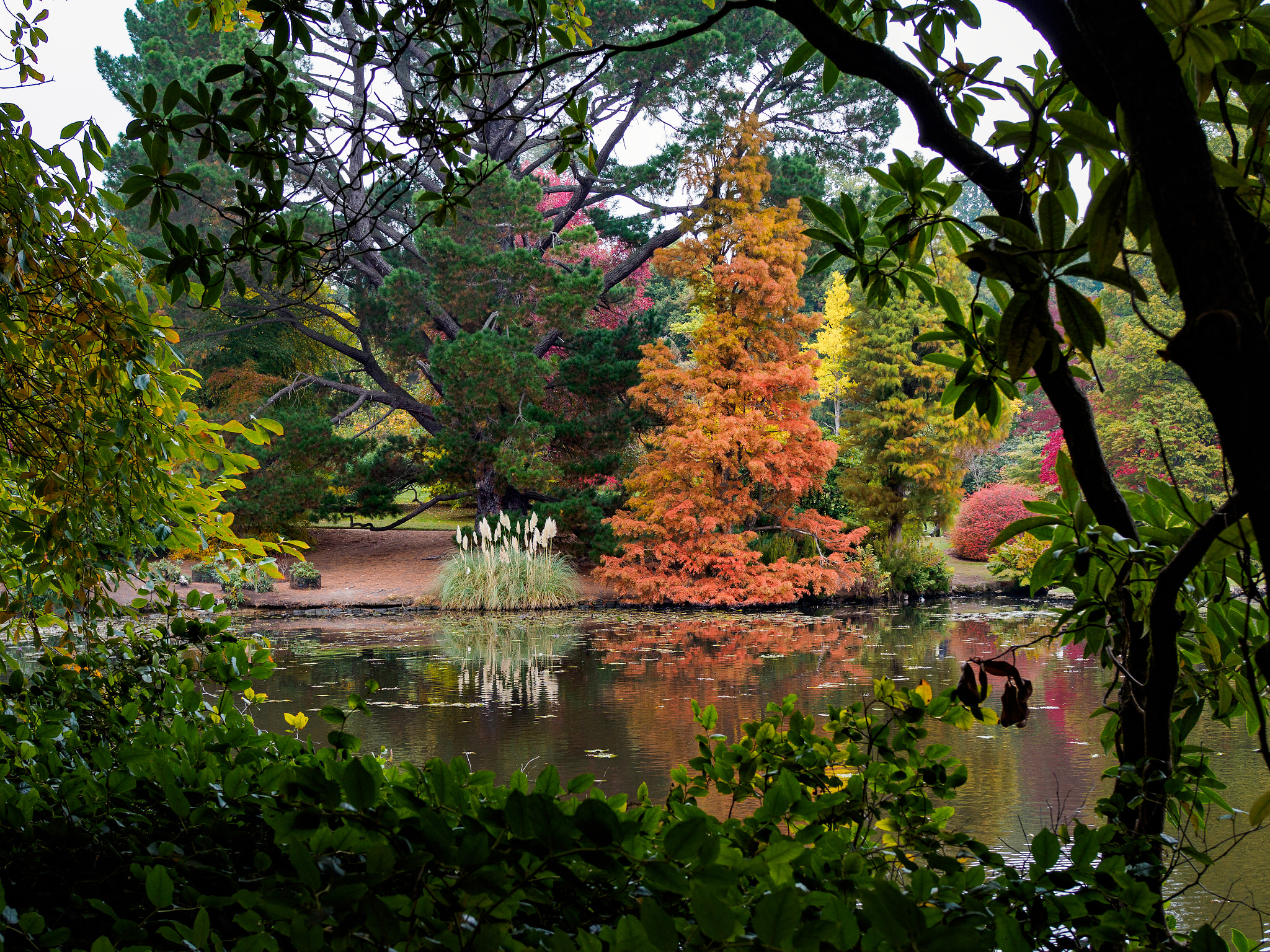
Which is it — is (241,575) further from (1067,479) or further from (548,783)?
(1067,479)

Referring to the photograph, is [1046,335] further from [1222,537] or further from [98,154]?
[98,154]

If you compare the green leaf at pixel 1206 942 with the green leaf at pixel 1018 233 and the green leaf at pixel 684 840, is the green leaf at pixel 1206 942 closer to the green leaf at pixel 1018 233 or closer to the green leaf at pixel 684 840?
the green leaf at pixel 684 840

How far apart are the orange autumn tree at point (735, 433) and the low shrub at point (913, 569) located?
83 centimetres

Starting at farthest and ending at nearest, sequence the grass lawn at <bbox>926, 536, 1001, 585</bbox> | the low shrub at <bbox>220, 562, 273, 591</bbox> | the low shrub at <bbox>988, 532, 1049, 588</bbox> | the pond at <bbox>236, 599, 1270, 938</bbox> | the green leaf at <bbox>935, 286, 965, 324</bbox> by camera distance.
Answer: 1. the grass lawn at <bbox>926, 536, 1001, 585</bbox>
2. the low shrub at <bbox>988, 532, 1049, 588</bbox>
3. the pond at <bbox>236, 599, 1270, 938</bbox>
4. the low shrub at <bbox>220, 562, 273, 591</bbox>
5. the green leaf at <bbox>935, 286, 965, 324</bbox>

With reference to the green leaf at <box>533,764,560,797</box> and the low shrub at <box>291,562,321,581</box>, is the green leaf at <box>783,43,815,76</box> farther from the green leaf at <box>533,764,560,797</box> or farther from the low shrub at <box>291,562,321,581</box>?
the low shrub at <box>291,562,321,581</box>

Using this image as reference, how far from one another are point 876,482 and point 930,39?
1248 centimetres

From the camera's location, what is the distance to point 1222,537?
2.86 ft

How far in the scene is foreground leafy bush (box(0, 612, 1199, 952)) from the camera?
2.02 ft

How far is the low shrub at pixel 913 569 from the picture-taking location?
11.9 metres

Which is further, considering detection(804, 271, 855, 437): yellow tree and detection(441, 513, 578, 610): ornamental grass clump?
detection(804, 271, 855, 437): yellow tree

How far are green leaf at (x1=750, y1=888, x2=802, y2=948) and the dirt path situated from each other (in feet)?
35.5

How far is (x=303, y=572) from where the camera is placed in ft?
38.7

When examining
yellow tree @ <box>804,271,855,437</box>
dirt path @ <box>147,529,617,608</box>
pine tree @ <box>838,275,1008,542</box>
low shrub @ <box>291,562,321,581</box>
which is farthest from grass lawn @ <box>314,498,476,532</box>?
yellow tree @ <box>804,271,855,437</box>

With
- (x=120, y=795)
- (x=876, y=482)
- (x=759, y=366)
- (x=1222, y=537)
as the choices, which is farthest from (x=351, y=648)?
(x=876, y=482)
